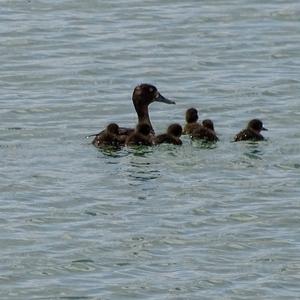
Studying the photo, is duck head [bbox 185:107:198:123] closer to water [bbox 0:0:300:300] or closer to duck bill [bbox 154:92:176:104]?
water [bbox 0:0:300:300]

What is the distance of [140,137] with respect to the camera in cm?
1658

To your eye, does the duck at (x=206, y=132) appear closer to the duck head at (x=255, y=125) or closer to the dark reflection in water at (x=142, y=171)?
the duck head at (x=255, y=125)

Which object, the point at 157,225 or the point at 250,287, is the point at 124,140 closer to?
the point at 157,225

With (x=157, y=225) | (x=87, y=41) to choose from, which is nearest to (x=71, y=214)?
(x=157, y=225)

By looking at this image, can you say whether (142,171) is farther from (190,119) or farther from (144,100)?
(144,100)

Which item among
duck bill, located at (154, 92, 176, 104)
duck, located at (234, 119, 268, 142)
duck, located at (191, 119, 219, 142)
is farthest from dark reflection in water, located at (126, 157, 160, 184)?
duck bill, located at (154, 92, 176, 104)

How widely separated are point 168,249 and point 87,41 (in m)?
9.18

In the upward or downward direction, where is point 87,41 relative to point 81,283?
upward

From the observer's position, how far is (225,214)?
47.0 feet

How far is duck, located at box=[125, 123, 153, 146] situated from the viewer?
16562mm

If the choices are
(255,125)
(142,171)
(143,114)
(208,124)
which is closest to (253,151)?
(255,125)

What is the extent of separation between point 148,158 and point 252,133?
110cm

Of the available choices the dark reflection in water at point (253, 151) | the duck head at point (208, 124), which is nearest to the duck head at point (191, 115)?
the duck head at point (208, 124)

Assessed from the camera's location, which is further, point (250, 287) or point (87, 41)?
point (87, 41)
